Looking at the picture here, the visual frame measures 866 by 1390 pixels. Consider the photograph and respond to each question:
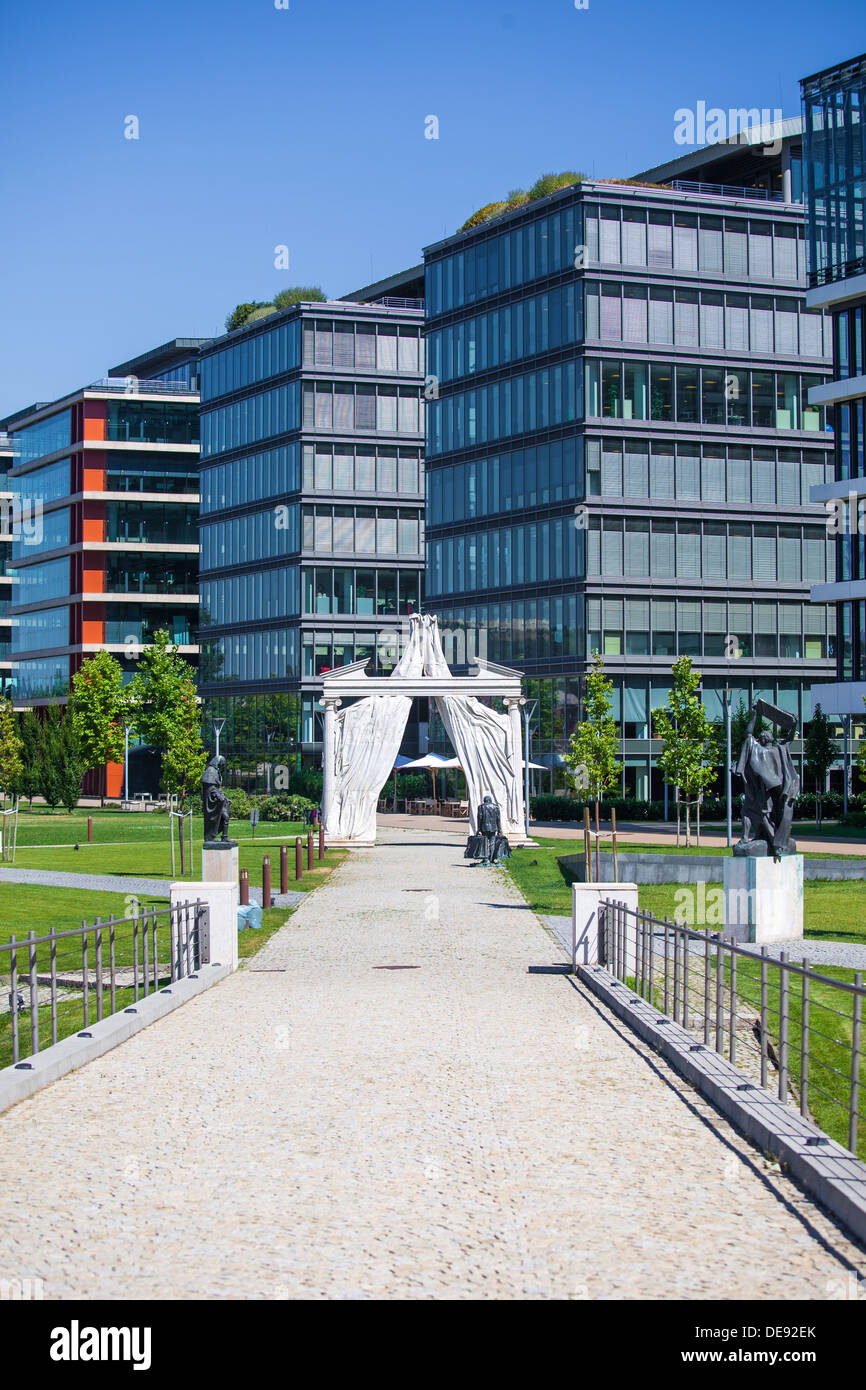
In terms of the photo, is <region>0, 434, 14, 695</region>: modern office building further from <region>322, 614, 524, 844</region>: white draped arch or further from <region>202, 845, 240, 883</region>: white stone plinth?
<region>202, 845, 240, 883</region>: white stone plinth

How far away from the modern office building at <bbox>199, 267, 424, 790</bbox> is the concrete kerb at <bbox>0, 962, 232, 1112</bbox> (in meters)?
68.4

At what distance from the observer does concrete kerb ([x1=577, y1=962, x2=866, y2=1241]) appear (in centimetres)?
758

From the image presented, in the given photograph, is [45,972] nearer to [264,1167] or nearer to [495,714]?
[264,1167]

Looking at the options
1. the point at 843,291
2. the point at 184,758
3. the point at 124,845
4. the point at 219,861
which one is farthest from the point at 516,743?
the point at 843,291

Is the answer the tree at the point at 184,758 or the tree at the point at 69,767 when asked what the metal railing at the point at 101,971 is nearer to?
the tree at the point at 184,758

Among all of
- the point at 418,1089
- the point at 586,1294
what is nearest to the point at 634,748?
the point at 418,1089

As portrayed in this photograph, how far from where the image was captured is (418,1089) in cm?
1078

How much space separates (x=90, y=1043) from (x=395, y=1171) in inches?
170

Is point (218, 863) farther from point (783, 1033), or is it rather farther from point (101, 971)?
point (783, 1033)

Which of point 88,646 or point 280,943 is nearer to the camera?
point 280,943

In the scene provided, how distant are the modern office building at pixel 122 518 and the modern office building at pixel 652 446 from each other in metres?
28.8

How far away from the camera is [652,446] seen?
71.2m

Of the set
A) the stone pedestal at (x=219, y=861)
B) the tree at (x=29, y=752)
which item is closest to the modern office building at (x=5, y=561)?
the tree at (x=29, y=752)

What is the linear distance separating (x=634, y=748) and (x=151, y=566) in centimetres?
4021
